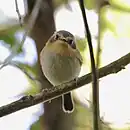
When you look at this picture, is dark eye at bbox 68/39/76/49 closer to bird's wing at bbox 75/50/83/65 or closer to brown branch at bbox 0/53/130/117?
bird's wing at bbox 75/50/83/65

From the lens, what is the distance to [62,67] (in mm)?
1573

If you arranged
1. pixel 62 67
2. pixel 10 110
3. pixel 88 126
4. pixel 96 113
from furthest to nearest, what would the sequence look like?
1. pixel 62 67
2. pixel 88 126
3. pixel 10 110
4. pixel 96 113

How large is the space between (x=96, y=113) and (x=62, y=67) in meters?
1.10

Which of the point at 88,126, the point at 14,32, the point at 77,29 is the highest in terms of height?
the point at 77,29

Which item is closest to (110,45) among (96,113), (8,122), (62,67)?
(62,67)

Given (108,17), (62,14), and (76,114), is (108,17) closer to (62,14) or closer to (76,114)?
(62,14)

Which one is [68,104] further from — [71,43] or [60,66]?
[71,43]

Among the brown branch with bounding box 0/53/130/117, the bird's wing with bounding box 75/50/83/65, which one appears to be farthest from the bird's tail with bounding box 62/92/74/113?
the brown branch with bounding box 0/53/130/117

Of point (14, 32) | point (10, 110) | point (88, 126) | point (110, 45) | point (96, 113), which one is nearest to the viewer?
point (96, 113)

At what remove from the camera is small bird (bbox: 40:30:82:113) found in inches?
61.0

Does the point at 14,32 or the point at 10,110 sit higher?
the point at 14,32

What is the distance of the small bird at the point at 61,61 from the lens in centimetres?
155

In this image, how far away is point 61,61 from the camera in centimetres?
160

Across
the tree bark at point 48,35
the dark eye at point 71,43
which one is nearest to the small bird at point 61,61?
the dark eye at point 71,43
